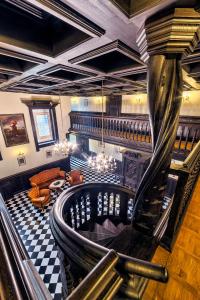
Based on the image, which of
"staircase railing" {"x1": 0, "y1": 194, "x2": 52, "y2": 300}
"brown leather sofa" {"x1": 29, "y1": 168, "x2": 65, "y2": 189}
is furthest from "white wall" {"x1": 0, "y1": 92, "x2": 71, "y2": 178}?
"staircase railing" {"x1": 0, "y1": 194, "x2": 52, "y2": 300}

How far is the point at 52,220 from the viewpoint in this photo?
1.44 meters

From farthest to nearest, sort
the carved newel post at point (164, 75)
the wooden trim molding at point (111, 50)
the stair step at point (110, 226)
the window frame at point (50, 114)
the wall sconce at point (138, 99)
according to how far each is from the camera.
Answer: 1. the wall sconce at point (138, 99)
2. the window frame at point (50, 114)
3. the stair step at point (110, 226)
4. the wooden trim molding at point (111, 50)
5. the carved newel post at point (164, 75)

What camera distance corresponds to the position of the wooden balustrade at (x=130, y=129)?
16.4 feet

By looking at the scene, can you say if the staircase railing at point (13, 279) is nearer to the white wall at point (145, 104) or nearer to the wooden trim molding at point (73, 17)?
the wooden trim molding at point (73, 17)

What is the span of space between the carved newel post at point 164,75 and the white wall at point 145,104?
6.38 metres

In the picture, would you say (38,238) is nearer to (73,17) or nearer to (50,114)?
(73,17)

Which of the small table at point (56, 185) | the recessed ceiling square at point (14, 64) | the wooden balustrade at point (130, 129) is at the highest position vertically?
the recessed ceiling square at point (14, 64)

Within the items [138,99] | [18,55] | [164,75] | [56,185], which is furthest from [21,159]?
[164,75]

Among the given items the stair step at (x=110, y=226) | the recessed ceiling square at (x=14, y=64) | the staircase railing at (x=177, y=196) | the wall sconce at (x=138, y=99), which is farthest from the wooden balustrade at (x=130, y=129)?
the recessed ceiling square at (x=14, y=64)

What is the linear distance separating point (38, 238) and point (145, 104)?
7.50 m

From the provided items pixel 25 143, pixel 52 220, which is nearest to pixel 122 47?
pixel 52 220

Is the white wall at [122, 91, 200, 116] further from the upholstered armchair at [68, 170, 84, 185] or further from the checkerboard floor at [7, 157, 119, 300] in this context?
the checkerboard floor at [7, 157, 119, 300]

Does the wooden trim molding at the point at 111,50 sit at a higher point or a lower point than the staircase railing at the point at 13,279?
higher

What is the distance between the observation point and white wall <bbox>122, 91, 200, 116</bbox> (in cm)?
639
